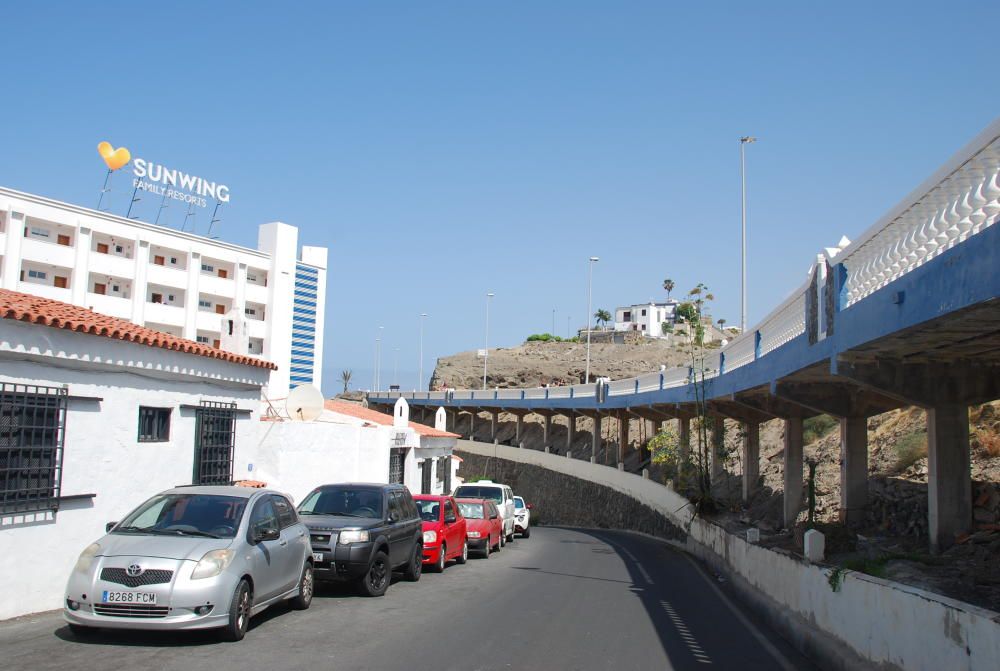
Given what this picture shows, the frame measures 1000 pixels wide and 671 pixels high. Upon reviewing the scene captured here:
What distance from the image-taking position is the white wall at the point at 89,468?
10.7 m

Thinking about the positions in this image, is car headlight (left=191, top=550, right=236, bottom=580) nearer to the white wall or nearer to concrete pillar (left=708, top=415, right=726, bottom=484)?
the white wall

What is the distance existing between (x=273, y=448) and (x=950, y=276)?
16.4 metres

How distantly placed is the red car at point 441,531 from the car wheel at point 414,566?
4.41 feet

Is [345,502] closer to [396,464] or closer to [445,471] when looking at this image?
[396,464]

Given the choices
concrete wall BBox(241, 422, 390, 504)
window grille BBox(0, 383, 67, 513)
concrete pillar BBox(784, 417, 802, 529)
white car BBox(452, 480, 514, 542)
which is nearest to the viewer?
window grille BBox(0, 383, 67, 513)

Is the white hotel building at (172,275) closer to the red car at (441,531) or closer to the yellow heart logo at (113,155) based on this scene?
the yellow heart logo at (113,155)

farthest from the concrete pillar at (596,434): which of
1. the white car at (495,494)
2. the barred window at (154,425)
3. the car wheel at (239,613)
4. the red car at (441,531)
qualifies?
the car wheel at (239,613)

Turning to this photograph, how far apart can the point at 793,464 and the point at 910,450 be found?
3311 millimetres

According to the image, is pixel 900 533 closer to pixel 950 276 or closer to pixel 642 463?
Result: pixel 950 276

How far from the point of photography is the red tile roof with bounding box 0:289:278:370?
35.9 ft

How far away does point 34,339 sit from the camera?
438 inches

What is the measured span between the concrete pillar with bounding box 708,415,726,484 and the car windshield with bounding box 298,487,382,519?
1745 centimetres

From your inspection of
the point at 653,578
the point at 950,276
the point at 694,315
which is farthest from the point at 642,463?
the point at 950,276

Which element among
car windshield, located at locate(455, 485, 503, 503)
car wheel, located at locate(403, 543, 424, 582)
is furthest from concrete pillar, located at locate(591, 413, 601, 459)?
car wheel, located at locate(403, 543, 424, 582)
